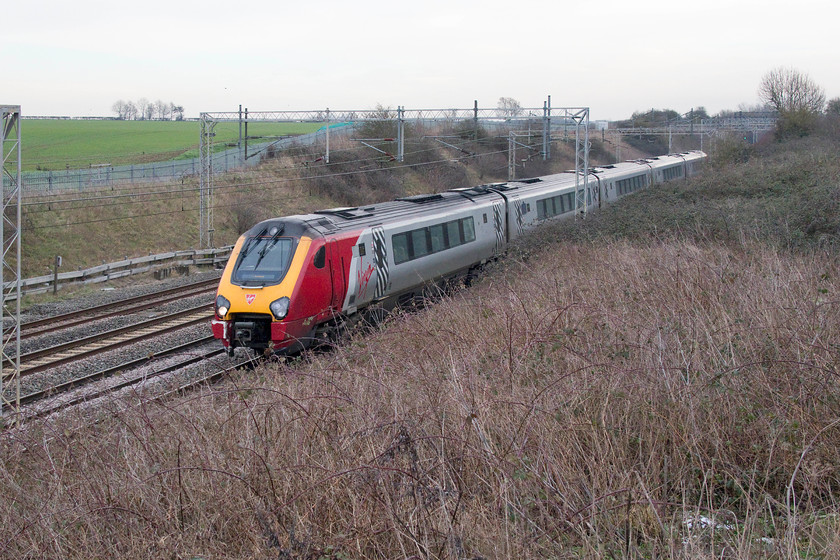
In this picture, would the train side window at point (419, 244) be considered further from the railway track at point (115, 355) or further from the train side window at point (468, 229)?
the railway track at point (115, 355)

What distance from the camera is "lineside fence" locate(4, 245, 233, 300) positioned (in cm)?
2133

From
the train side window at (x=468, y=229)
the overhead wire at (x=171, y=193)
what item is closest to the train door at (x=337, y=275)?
the train side window at (x=468, y=229)

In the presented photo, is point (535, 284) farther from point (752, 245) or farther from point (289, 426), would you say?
point (289, 426)

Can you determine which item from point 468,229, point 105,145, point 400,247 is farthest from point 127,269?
point 105,145

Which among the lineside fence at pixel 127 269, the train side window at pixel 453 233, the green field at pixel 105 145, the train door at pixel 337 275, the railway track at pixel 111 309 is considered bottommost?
the railway track at pixel 111 309

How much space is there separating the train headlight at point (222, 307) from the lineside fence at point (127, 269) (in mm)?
10178

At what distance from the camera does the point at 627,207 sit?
2159 cm

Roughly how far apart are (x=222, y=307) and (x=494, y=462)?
8.35 metres

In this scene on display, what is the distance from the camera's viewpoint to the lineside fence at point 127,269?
2133 centimetres

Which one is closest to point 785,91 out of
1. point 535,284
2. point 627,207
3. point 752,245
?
point 627,207

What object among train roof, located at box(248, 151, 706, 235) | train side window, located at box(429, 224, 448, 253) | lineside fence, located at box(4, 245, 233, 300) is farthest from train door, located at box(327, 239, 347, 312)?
lineside fence, located at box(4, 245, 233, 300)

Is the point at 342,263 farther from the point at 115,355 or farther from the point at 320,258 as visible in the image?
the point at 115,355

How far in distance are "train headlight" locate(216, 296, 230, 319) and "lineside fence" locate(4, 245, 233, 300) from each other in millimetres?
10178

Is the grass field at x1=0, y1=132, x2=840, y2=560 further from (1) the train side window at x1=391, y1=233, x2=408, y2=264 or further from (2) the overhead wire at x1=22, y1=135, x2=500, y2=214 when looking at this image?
(2) the overhead wire at x1=22, y1=135, x2=500, y2=214
